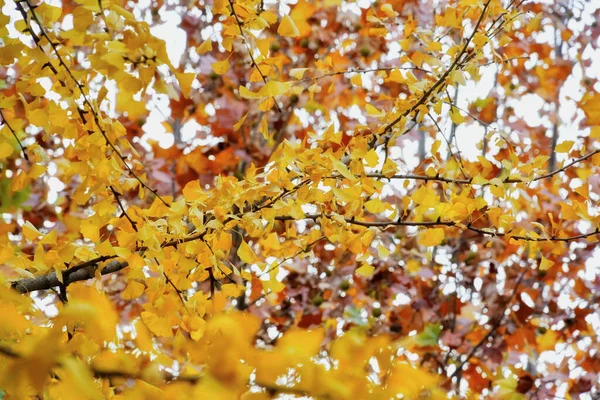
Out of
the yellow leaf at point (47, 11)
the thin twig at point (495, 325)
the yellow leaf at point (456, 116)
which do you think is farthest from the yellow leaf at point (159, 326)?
the thin twig at point (495, 325)

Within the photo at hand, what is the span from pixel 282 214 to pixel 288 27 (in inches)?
13.0

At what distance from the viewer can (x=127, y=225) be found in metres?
1.09

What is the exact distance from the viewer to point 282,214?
1132 millimetres

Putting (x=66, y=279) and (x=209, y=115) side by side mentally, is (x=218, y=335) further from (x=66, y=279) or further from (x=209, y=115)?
(x=209, y=115)

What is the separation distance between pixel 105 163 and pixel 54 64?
0.18 m

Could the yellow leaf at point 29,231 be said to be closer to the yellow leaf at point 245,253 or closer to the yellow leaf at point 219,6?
the yellow leaf at point 245,253

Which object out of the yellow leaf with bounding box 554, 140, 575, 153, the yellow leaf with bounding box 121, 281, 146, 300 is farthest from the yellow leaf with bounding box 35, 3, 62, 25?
the yellow leaf with bounding box 554, 140, 575, 153

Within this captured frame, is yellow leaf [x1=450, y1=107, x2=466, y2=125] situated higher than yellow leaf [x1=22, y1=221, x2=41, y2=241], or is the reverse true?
yellow leaf [x1=450, y1=107, x2=466, y2=125]

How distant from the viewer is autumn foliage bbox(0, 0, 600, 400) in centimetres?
56

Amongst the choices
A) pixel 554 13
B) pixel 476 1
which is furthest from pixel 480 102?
pixel 476 1

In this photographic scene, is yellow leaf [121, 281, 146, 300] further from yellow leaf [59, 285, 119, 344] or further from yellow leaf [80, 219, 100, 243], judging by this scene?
yellow leaf [59, 285, 119, 344]

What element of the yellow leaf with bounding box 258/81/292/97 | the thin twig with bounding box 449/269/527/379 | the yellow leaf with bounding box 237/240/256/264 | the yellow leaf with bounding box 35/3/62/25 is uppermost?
the thin twig with bounding box 449/269/527/379

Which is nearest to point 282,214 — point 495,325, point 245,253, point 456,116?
point 245,253

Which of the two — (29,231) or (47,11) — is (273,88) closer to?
(47,11)
